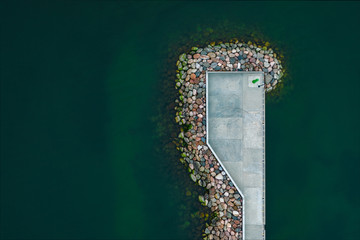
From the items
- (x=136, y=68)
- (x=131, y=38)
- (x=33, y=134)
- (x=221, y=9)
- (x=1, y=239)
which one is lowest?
(x=1, y=239)

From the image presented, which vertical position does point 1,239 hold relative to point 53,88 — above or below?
below

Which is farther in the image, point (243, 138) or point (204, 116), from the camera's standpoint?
point (204, 116)

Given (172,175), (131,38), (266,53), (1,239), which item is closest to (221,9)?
(266,53)

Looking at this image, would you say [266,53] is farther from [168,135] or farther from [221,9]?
[168,135]
